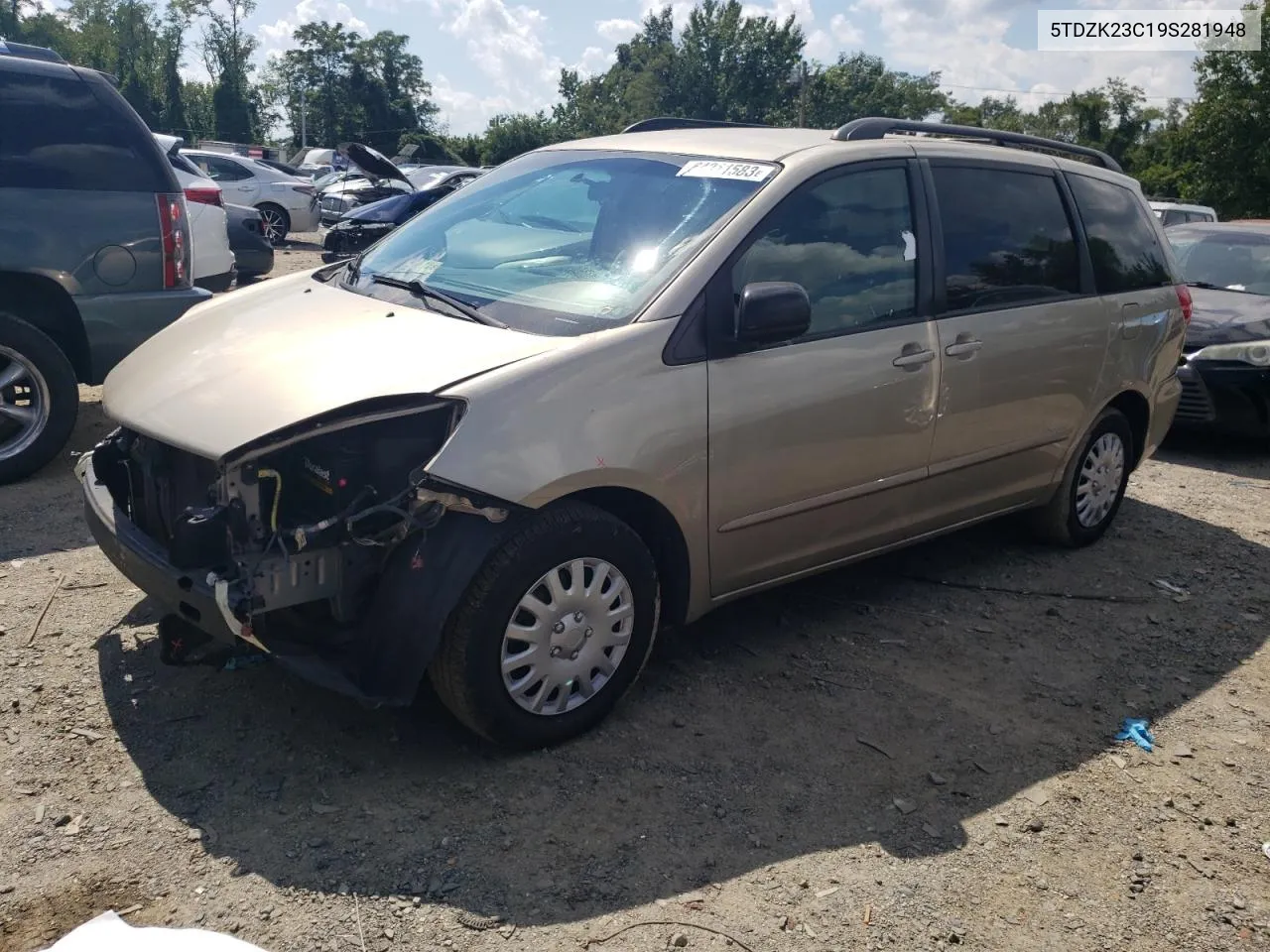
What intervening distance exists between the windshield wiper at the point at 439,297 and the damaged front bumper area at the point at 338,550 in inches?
19.5

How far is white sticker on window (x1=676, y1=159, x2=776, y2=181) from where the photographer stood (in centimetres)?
384

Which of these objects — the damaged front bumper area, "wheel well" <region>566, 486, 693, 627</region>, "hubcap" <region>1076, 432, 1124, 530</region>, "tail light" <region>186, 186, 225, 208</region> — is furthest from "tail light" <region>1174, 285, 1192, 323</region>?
"tail light" <region>186, 186, 225, 208</region>

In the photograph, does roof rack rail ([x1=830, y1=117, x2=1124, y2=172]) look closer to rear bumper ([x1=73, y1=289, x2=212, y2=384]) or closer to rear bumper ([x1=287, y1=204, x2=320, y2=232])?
rear bumper ([x1=73, y1=289, x2=212, y2=384])

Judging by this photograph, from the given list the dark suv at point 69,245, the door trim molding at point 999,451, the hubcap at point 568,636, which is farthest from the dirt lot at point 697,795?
the dark suv at point 69,245

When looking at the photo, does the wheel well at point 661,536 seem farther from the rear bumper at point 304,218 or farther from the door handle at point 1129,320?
the rear bumper at point 304,218

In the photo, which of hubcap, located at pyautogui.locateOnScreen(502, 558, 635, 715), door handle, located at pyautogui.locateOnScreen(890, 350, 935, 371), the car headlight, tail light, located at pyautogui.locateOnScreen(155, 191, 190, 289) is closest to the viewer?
hubcap, located at pyautogui.locateOnScreen(502, 558, 635, 715)

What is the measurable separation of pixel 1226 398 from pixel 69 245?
7.20 meters

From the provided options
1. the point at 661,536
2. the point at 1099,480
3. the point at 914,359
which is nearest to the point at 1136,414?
the point at 1099,480

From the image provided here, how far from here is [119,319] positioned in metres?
5.59

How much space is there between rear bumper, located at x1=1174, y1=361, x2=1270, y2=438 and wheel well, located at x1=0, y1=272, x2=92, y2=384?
6871 millimetres

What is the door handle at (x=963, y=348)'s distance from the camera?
14.1ft

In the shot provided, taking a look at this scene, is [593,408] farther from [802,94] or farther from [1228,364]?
[802,94]

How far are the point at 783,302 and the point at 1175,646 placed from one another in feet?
7.84

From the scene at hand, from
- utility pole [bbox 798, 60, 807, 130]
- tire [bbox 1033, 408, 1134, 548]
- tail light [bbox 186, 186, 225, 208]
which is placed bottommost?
tire [bbox 1033, 408, 1134, 548]
